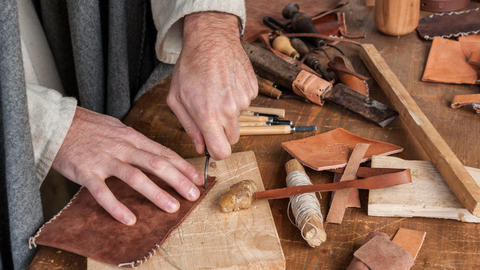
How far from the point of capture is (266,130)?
1.35 meters

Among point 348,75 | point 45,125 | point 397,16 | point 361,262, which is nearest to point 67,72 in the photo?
point 45,125

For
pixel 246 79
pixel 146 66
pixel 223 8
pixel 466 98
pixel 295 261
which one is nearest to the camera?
pixel 295 261

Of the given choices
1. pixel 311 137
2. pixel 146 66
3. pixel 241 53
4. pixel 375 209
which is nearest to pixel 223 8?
pixel 241 53

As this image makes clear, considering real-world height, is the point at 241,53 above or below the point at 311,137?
above

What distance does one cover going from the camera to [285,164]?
3.87 ft

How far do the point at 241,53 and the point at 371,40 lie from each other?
0.92 meters

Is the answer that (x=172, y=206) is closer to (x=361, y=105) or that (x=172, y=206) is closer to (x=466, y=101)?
(x=361, y=105)

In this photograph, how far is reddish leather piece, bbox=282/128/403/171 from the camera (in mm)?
1149

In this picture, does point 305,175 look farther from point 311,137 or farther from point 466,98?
point 466,98

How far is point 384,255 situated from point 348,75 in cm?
85

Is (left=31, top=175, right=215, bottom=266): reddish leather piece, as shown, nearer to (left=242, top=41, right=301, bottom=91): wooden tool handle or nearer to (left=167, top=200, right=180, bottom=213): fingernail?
(left=167, top=200, right=180, bottom=213): fingernail

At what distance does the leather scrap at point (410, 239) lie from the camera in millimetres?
927

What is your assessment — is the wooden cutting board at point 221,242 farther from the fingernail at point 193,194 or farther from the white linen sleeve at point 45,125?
the white linen sleeve at point 45,125

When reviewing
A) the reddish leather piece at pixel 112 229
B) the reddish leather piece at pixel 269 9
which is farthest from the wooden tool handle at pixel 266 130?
the reddish leather piece at pixel 269 9
